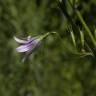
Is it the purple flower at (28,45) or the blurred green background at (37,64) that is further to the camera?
the blurred green background at (37,64)

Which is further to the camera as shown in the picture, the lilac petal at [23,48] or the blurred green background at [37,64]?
the blurred green background at [37,64]

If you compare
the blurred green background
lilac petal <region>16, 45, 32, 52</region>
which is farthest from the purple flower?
the blurred green background

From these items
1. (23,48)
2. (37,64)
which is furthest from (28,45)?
(37,64)

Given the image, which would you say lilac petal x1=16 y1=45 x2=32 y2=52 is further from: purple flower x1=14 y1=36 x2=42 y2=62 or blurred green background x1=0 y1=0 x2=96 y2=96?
blurred green background x1=0 y1=0 x2=96 y2=96

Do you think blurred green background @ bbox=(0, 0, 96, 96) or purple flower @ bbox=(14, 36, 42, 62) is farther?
blurred green background @ bbox=(0, 0, 96, 96)

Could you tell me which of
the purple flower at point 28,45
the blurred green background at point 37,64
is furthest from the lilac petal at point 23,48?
the blurred green background at point 37,64

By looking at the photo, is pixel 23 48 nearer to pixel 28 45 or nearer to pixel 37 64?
pixel 28 45

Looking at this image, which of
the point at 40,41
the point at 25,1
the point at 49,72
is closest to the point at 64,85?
the point at 49,72

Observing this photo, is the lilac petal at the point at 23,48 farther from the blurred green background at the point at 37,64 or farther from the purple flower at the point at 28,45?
the blurred green background at the point at 37,64

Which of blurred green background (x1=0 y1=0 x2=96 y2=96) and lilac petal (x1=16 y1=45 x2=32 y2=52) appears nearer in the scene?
lilac petal (x1=16 y1=45 x2=32 y2=52)
